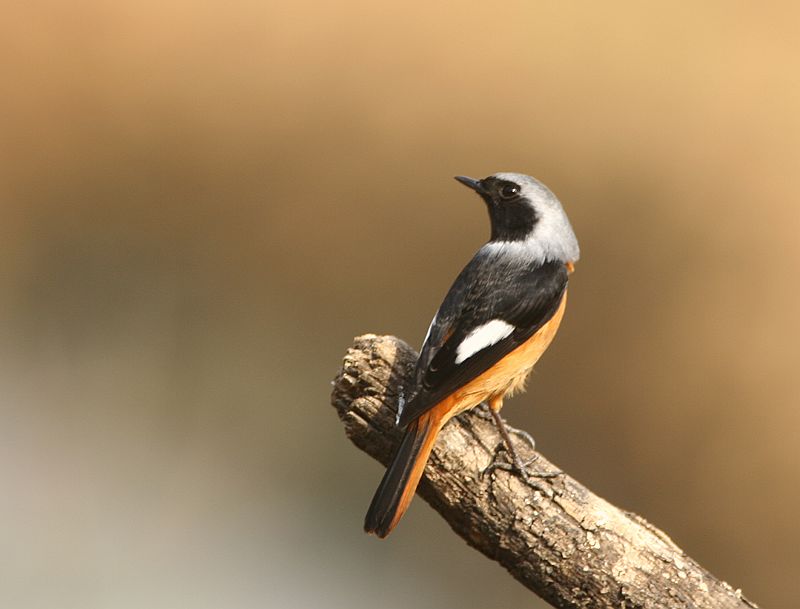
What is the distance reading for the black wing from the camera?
4.00 meters

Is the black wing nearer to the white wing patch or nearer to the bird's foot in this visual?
the white wing patch

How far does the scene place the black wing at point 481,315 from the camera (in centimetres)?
400

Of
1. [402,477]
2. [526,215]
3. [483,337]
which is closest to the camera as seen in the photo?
[402,477]

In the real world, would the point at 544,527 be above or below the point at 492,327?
below

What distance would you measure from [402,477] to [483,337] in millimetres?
716

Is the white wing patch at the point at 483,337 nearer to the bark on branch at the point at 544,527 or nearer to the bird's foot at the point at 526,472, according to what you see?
the bark on branch at the point at 544,527

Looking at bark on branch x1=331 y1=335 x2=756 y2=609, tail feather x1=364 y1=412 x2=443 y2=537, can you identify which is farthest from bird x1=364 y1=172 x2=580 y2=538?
bark on branch x1=331 y1=335 x2=756 y2=609

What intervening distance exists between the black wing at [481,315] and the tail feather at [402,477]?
0.08 m

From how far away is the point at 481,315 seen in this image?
4297 mm

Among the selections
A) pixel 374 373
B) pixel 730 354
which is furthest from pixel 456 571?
pixel 374 373

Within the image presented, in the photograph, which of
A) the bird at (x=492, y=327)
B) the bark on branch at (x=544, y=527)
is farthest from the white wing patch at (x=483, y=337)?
the bark on branch at (x=544, y=527)

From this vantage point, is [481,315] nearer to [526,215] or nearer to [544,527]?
[526,215]

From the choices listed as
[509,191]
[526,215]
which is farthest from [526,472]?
[509,191]

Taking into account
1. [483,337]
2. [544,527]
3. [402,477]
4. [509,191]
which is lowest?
[544,527]
